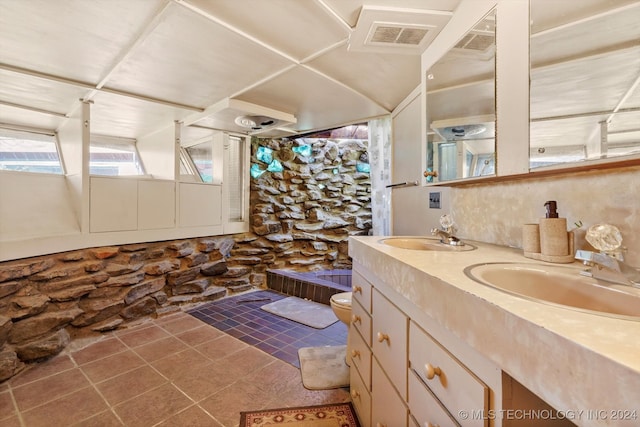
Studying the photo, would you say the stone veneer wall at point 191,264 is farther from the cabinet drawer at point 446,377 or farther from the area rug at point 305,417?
the cabinet drawer at point 446,377

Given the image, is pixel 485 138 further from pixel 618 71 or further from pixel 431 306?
pixel 431 306

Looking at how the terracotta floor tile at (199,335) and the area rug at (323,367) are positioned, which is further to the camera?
the terracotta floor tile at (199,335)

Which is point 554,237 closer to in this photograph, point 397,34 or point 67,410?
point 397,34

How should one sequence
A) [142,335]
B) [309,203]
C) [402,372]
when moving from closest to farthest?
[402,372] < [142,335] < [309,203]

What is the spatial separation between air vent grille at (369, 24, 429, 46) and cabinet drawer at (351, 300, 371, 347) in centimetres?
151

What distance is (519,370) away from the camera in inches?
18.4

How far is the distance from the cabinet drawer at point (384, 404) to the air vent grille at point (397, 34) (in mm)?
1700

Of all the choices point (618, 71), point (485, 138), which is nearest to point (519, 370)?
point (618, 71)

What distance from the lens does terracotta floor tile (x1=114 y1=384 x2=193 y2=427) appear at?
A: 1465mm

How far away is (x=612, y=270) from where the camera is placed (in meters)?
0.71

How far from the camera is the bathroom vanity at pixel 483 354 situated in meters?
0.37

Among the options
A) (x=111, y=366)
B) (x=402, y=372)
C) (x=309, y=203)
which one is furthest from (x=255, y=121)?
(x=402, y=372)

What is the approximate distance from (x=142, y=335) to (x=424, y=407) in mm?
2568

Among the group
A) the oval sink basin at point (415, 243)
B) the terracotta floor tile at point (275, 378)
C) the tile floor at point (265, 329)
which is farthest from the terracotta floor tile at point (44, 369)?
the oval sink basin at point (415, 243)
